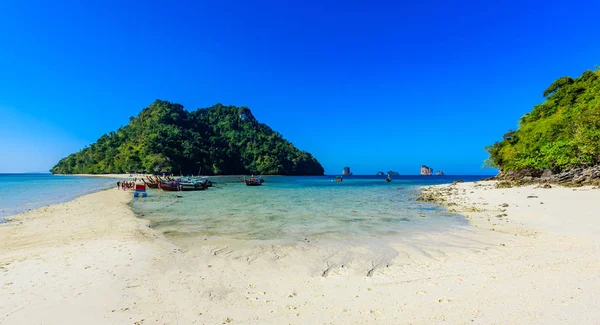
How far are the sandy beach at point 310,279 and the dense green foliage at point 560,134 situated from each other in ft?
82.9

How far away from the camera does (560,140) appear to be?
33.8 meters

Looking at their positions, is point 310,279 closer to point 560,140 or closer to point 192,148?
point 560,140

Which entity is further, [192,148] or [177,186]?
[192,148]

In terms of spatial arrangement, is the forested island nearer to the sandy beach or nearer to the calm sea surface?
the sandy beach

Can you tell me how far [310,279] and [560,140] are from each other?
137 ft

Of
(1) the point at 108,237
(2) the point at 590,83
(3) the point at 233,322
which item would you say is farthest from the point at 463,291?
(2) the point at 590,83

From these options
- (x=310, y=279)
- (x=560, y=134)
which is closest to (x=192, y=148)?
(x=560, y=134)

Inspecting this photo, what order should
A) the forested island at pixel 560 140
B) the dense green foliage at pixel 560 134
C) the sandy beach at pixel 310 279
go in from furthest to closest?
the dense green foliage at pixel 560 134, the forested island at pixel 560 140, the sandy beach at pixel 310 279

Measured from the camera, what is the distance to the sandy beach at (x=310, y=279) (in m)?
4.52

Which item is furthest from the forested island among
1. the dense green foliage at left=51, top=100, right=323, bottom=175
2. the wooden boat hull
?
the dense green foliage at left=51, top=100, right=323, bottom=175

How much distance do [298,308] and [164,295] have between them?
2753mm

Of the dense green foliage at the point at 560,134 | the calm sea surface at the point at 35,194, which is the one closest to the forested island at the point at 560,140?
the dense green foliage at the point at 560,134

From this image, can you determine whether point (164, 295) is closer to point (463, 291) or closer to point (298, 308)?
point (298, 308)

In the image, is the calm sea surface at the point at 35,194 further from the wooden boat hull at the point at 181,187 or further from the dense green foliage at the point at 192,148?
the dense green foliage at the point at 192,148
